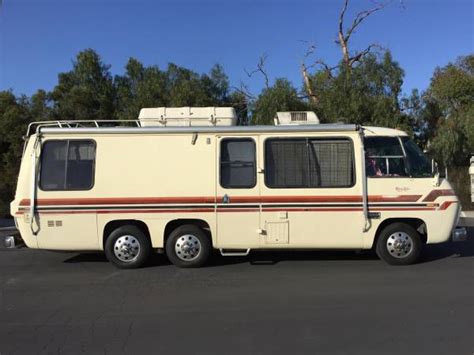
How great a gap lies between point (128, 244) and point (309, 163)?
3384mm

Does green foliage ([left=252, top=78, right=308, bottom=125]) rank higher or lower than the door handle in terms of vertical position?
higher

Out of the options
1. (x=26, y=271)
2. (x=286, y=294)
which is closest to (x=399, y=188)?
(x=286, y=294)

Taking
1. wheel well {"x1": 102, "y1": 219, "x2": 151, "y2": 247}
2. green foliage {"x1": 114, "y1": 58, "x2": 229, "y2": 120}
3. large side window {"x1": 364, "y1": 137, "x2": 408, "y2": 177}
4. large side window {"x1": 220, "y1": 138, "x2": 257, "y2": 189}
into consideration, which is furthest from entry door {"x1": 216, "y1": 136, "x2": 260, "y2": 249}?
green foliage {"x1": 114, "y1": 58, "x2": 229, "y2": 120}

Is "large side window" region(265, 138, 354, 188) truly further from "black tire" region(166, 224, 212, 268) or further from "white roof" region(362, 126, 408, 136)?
"black tire" region(166, 224, 212, 268)

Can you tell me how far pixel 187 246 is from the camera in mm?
8523

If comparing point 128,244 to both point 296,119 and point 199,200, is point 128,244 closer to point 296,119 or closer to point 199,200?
point 199,200

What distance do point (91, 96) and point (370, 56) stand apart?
46.1ft

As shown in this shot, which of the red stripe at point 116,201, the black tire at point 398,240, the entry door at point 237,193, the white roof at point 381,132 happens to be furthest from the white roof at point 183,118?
the black tire at point 398,240

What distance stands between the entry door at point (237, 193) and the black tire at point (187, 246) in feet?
0.98

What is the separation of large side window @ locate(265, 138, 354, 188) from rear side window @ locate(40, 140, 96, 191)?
10.1ft

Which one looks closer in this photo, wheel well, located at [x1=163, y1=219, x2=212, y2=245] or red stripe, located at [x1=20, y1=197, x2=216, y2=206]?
red stripe, located at [x1=20, y1=197, x2=216, y2=206]

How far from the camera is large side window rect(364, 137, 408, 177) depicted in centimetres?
843

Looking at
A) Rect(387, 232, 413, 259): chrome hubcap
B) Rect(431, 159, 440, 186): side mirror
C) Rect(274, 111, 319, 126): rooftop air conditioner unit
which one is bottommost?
Rect(387, 232, 413, 259): chrome hubcap

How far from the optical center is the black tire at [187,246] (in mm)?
8531
